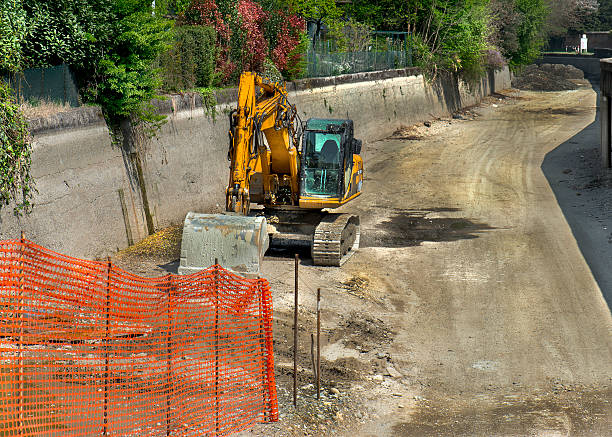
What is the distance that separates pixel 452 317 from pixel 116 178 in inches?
330

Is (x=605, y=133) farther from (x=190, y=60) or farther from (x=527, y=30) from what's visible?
(x=527, y=30)

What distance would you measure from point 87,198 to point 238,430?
851cm

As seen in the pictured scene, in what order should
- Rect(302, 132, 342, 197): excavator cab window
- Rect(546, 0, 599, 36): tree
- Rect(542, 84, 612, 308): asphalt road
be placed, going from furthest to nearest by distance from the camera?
Rect(546, 0, 599, 36): tree < Rect(302, 132, 342, 197): excavator cab window < Rect(542, 84, 612, 308): asphalt road

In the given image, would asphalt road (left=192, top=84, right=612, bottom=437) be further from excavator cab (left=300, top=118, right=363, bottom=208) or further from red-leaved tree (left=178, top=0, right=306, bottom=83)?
red-leaved tree (left=178, top=0, right=306, bottom=83)

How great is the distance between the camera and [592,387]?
424 inches

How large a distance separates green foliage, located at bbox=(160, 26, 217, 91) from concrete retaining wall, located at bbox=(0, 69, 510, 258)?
0.68 m

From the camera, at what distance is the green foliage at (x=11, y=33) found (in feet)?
47.1

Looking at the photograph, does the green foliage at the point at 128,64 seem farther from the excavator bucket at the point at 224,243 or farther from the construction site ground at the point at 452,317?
the excavator bucket at the point at 224,243

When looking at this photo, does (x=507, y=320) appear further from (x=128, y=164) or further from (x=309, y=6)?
(x=309, y=6)

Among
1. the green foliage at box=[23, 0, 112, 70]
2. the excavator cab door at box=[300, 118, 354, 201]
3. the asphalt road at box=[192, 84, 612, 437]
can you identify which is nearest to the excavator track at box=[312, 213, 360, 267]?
the asphalt road at box=[192, 84, 612, 437]

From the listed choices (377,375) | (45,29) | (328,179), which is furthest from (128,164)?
(377,375)

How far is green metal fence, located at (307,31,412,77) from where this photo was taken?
3036 centimetres

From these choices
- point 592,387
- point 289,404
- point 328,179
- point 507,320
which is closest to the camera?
point 289,404

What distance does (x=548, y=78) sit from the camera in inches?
2347
